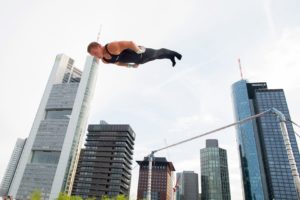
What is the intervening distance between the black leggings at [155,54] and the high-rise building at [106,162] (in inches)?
5343

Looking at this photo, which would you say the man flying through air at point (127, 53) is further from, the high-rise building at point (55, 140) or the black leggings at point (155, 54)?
the high-rise building at point (55, 140)

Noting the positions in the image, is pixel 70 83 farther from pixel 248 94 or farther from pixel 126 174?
pixel 248 94

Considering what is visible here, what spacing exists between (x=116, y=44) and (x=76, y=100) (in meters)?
144

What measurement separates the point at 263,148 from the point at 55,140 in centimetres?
13535

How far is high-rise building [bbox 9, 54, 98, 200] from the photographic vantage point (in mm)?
134000

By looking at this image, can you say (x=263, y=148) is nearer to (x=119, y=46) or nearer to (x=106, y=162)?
(x=106, y=162)

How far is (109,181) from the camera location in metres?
141

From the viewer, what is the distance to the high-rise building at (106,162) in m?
140

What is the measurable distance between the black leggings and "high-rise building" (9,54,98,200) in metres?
134

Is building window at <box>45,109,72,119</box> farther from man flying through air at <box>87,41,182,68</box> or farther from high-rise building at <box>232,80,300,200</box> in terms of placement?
man flying through air at <box>87,41,182,68</box>

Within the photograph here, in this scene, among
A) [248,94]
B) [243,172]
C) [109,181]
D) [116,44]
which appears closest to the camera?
[116,44]

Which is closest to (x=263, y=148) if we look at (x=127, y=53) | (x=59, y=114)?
(x=59, y=114)

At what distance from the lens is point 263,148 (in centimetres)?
17700

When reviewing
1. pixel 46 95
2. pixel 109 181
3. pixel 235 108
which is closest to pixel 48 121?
pixel 46 95
